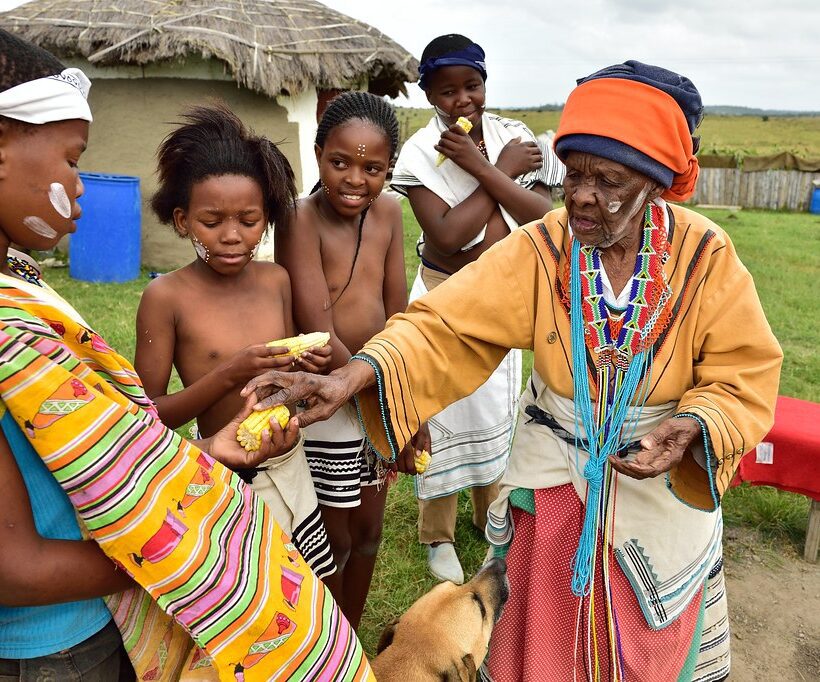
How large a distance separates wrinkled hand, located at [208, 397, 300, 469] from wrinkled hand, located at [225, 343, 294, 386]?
0.28 metres

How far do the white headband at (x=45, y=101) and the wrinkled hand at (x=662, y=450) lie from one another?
5.34 ft

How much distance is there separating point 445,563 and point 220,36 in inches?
313

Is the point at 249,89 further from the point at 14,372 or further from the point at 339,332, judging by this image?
the point at 14,372

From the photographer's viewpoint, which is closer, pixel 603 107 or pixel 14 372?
pixel 14 372

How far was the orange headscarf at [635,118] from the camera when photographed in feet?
7.20

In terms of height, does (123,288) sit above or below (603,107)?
below

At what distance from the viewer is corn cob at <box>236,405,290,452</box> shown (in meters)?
2.00

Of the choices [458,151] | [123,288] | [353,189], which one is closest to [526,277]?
[353,189]

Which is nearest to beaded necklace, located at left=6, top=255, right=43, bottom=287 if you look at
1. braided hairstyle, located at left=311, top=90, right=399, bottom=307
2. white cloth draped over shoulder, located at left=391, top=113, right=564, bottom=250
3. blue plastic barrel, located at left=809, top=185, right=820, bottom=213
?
braided hairstyle, located at left=311, top=90, right=399, bottom=307

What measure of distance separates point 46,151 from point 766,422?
84.3 inches

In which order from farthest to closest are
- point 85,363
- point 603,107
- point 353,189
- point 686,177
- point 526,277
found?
point 353,189
point 526,277
point 686,177
point 603,107
point 85,363

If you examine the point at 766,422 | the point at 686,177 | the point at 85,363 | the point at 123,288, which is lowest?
the point at 123,288

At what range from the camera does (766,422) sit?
236 cm

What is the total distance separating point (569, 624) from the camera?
2572 mm
